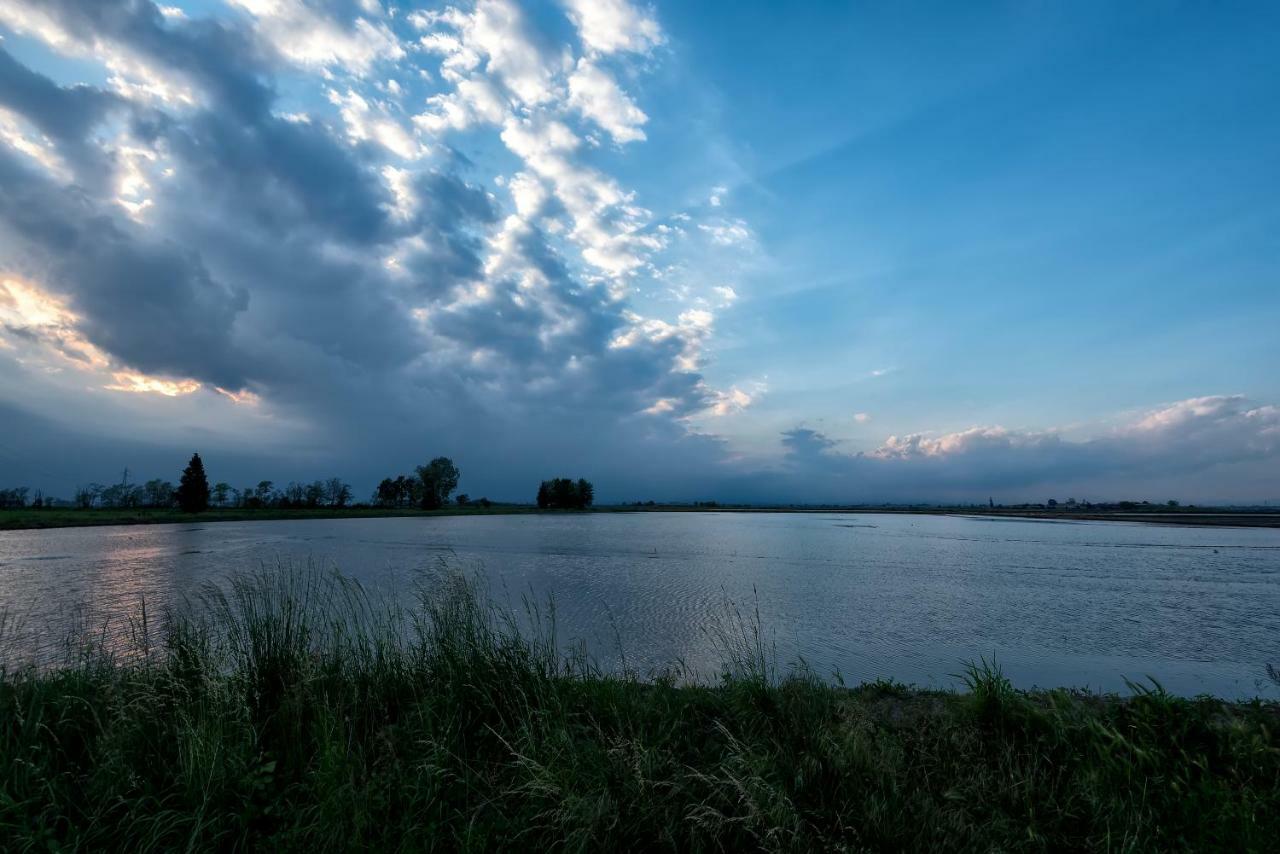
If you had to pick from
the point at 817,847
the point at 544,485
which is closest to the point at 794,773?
the point at 817,847

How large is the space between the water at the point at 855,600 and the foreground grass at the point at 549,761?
413 cm

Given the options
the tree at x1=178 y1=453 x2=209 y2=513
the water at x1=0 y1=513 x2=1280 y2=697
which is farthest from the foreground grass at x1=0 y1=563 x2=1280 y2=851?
the tree at x1=178 y1=453 x2=209 y2=513

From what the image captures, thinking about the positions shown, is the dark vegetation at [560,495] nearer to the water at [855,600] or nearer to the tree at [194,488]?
the tree at [194,488]

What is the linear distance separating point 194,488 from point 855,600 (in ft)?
325

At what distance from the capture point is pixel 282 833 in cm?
381

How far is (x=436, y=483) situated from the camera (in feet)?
458

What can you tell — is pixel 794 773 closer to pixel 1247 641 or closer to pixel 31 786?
pixel 31 786

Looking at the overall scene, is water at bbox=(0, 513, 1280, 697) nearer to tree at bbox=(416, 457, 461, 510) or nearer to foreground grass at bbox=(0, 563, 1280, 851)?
foreground grass at bbox=(0, 563, 1280, 851)

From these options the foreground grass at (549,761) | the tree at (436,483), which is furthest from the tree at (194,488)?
the foreground grass at (549,761)

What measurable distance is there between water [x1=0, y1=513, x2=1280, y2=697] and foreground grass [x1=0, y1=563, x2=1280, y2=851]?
163 inches

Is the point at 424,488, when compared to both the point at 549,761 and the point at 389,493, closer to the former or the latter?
the point at 389,493

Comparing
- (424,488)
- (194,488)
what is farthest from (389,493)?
(194,488)

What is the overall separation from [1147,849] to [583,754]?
4.17 m

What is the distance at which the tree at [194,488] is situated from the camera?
275 ft
